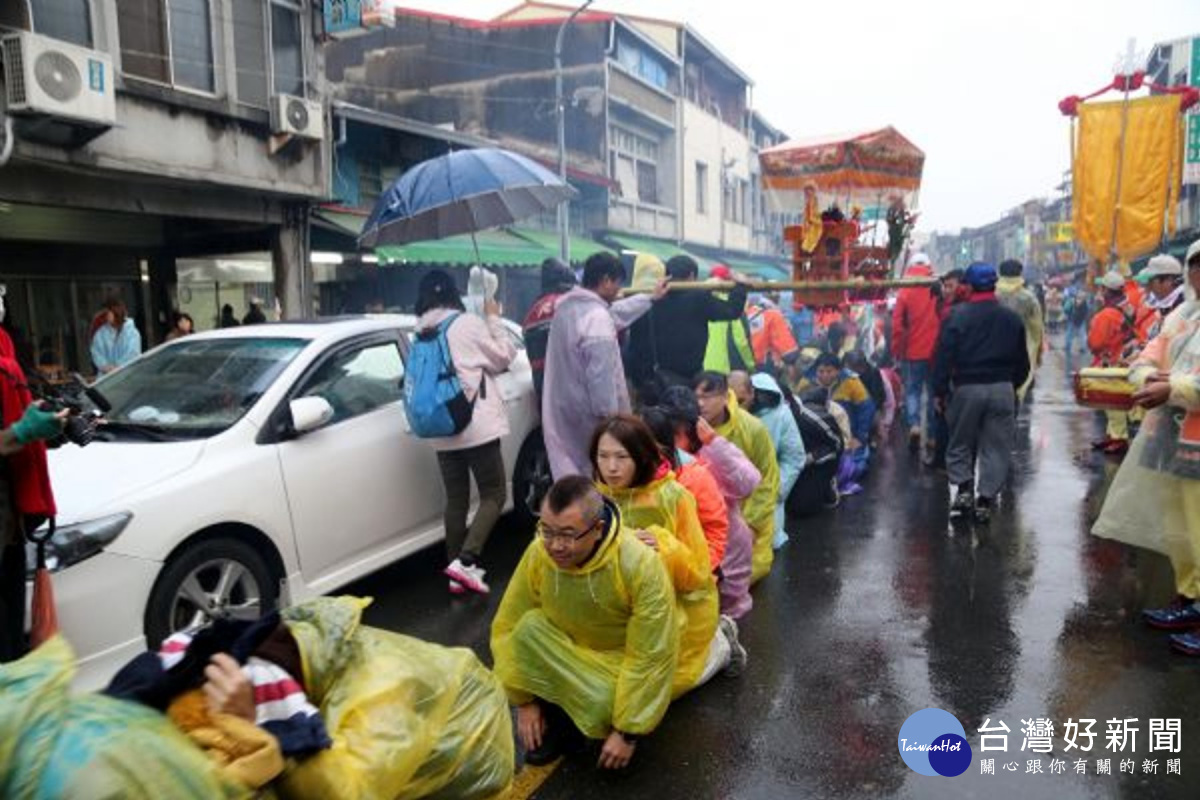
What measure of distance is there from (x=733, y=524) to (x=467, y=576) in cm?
153

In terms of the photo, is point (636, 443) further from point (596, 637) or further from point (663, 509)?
point (596, 637)

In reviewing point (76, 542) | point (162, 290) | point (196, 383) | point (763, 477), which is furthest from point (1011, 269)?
point (162, 290)

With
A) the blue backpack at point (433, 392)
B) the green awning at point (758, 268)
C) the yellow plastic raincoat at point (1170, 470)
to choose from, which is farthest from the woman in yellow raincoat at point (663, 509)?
the green awning at point (758, 268)

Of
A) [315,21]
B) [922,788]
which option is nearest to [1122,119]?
[922,788]

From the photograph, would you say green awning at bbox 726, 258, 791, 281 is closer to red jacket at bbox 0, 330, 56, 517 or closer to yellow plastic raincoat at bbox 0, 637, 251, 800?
red jacket at bbox 0, 330, 56, 517

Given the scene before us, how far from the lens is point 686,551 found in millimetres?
3281

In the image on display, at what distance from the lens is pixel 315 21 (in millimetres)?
11969

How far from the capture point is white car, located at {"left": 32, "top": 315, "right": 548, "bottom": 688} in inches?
135

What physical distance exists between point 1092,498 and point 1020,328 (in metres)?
1.68

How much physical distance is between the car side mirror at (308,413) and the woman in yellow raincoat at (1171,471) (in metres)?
3.82

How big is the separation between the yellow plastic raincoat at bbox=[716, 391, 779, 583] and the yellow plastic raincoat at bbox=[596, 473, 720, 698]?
1.37m

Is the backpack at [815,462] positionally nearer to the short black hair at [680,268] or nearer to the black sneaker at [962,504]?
the black sneaker at [962,504]

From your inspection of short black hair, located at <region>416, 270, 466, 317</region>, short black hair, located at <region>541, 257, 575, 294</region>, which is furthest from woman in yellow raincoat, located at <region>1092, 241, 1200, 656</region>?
short black hair, located at <region>416, 270, 466, 317</region>

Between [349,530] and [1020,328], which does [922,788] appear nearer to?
[349,530]
